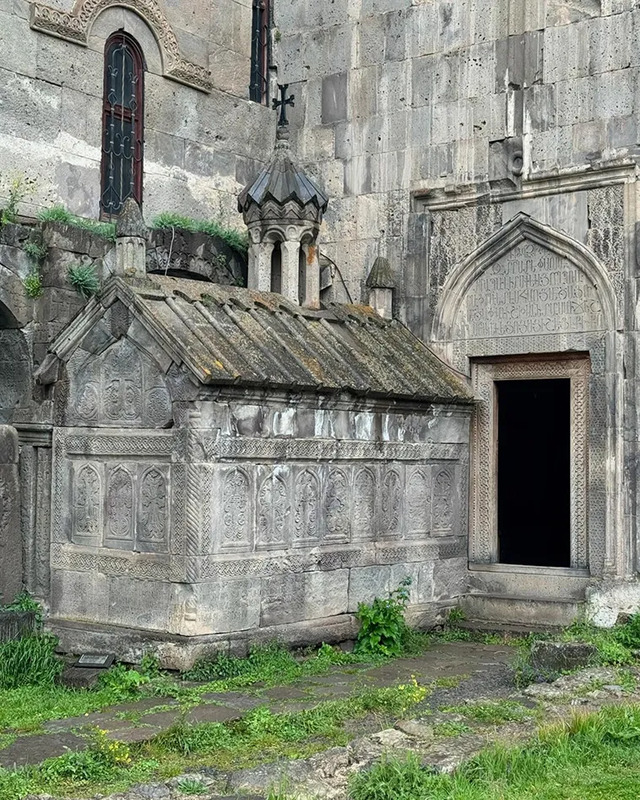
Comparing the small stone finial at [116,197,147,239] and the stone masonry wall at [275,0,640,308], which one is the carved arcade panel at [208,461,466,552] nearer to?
the stone masonry wall at [275,0,640,308]

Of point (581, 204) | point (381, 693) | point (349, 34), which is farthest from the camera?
point (349, 34)

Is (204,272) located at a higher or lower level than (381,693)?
higher

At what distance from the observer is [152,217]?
12031 millimetres

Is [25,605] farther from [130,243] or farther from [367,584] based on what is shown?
[130,243]

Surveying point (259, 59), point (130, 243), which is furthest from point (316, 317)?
point (259, 59)

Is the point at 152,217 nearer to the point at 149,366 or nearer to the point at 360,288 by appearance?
the point at 360,288

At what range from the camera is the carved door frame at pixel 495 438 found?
11211 mm

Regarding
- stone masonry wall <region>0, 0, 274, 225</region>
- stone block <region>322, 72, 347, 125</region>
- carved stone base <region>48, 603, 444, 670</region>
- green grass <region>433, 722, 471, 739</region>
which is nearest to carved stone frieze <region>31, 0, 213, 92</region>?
stone masonry wall <region>0, 0, 274, 225</region>

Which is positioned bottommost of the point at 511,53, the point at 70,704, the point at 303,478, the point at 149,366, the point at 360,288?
the point at 70,704

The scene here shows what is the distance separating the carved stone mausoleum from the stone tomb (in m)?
0.03

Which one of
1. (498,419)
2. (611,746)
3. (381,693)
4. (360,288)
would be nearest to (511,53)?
(360,288)

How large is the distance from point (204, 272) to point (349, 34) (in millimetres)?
3053

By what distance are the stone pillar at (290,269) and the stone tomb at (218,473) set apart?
30 cm

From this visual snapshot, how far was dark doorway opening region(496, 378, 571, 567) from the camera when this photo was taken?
1164 centimetres
